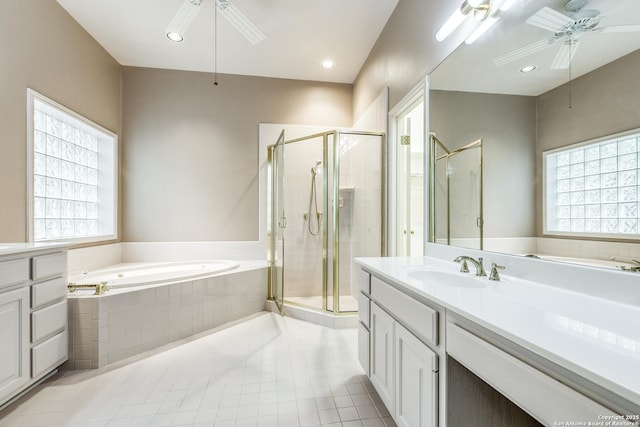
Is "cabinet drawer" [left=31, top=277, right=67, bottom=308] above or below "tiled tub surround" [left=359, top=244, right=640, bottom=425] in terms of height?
below

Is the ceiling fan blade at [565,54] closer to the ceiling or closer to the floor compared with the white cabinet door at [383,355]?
closer to the ceiling

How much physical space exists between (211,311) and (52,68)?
8.20 ft

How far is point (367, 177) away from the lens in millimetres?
3162

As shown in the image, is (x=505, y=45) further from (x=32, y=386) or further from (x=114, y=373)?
(x=32, y=386)

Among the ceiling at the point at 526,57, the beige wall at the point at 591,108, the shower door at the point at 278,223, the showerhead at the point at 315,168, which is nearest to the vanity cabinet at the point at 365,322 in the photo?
the beige wall at the point at 591,108

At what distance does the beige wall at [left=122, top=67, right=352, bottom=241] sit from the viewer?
3.68 m

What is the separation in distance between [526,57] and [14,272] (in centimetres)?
276

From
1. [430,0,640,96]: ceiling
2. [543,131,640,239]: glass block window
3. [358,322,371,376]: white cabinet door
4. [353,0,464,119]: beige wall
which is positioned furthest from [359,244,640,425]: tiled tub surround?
[353,0,464,119]: beige wall

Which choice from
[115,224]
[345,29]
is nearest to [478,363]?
[345,29]

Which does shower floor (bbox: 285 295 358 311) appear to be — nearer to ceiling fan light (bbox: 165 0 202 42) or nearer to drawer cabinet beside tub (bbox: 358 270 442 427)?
drawer cabinet beside tub (bbox: 358 270 442 427)

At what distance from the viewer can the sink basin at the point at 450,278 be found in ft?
4.54

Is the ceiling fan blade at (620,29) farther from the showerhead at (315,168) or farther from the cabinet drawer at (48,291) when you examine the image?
the cabinet drawer at (48,291)

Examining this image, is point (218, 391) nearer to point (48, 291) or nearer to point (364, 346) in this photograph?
point (364, 346)

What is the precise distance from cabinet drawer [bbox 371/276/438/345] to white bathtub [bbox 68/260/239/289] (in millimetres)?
1967
